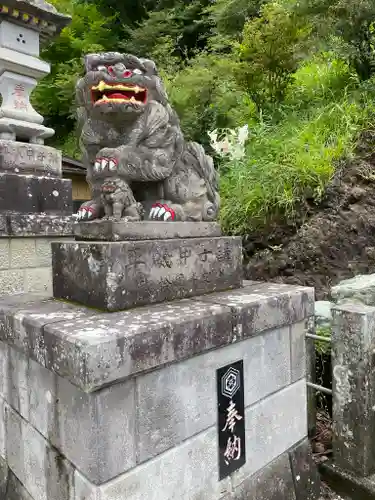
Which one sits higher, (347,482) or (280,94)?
(280,94)

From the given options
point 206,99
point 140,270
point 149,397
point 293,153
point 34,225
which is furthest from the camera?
point 206,99

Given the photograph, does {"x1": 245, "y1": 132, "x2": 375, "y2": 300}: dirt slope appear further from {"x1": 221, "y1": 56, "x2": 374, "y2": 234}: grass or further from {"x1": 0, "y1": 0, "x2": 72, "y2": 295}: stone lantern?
{"x1": 0, "y1": 0, "x2": 72, "y2": 295}: stone lantern

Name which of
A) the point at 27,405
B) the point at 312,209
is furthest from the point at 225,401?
the point at 312,209

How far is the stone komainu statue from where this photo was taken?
2.13 m

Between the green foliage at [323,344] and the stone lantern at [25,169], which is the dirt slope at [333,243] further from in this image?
the stone lantern at [25,169]

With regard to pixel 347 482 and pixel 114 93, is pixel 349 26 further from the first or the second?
pixel 347 482

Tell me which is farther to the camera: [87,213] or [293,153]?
[293,153]

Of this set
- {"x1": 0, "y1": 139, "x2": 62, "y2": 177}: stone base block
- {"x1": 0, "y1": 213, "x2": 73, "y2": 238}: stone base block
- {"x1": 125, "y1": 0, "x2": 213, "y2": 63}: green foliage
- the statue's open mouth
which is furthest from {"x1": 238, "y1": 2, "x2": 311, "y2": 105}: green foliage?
the statue's open mouth

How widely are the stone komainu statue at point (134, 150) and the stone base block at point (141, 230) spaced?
0.06m

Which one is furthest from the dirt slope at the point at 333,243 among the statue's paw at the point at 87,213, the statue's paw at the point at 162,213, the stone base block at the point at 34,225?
the statue's paw at the point at 87,213

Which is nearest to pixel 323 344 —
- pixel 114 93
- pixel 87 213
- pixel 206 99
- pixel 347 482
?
pixel 347 482

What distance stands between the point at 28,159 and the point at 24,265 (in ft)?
3.68

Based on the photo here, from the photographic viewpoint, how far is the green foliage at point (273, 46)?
23.0 ft

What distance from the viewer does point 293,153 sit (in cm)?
581
